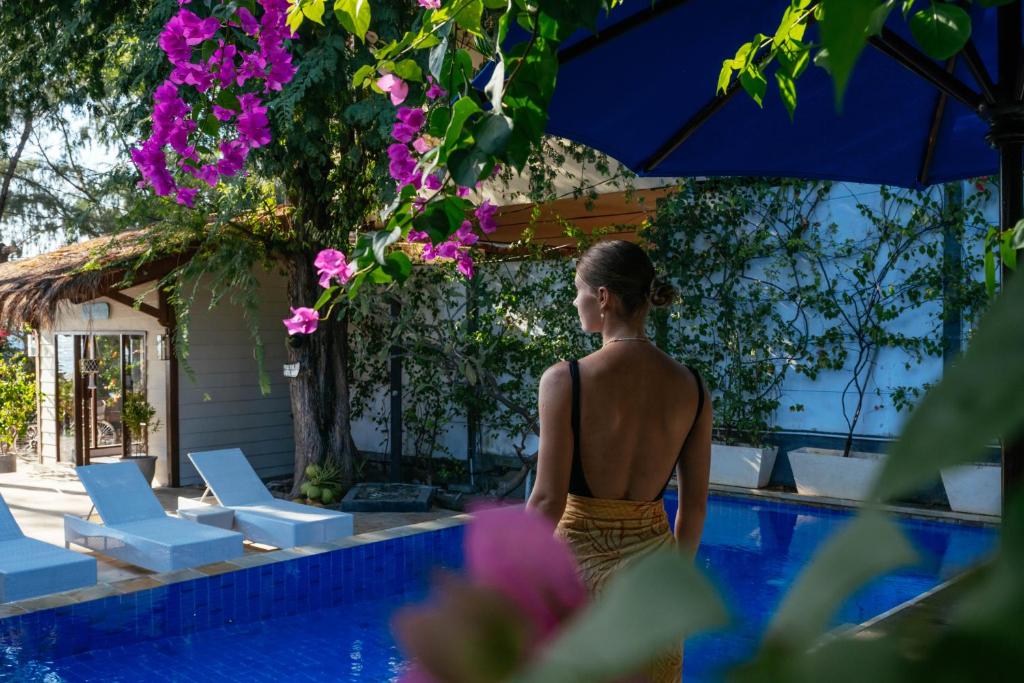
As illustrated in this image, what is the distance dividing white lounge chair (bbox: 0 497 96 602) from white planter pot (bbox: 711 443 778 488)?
5.76 meters

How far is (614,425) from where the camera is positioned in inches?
94.4

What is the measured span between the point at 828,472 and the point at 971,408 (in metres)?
9.13

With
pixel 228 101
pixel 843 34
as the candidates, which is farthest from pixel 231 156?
pixel 843 34

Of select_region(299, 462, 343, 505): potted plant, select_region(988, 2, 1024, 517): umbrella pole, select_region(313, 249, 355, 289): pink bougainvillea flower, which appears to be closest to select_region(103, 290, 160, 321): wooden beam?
select_region(299, 462, 343, 505): potted plant

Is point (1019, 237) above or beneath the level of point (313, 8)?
beneath

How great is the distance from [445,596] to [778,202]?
9905mm

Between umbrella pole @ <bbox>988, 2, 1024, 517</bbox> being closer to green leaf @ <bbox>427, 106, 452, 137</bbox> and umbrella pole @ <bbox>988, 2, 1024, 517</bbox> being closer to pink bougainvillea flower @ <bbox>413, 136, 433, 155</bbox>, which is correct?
pink bougainvillea flower @ <bbox>413, 136, 433, 155</bbox>

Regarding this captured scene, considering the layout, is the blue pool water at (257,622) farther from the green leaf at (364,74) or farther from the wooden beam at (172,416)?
the wooden beam at (172,416)

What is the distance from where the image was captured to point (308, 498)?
978 centimetres

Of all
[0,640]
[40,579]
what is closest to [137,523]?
[40,579]

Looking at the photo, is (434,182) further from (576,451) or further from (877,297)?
(877,297)

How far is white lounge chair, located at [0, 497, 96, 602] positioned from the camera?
5.79 meters

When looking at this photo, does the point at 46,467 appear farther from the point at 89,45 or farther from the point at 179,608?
the point at 179,608

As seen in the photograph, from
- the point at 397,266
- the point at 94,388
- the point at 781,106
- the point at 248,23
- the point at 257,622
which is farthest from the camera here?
the point at 94,388
